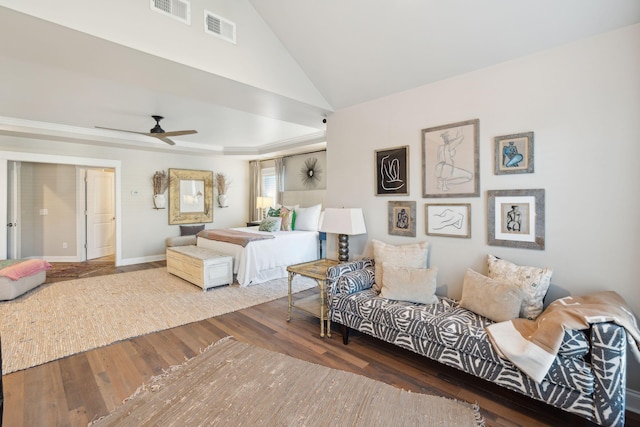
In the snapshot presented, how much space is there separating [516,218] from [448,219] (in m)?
0.53

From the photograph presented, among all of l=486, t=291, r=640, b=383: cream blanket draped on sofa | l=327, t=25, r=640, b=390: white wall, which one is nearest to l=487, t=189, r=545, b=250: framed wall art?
l=327, t=25, r=640, b=390: white wall

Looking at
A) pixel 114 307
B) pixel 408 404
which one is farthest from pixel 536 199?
pixel 114 307

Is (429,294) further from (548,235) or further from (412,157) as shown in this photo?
(412,157)

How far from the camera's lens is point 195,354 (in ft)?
8.39

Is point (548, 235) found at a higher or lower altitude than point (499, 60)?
lower

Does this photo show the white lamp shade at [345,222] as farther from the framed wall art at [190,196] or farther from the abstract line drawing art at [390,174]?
the framed wall art at [190,196]

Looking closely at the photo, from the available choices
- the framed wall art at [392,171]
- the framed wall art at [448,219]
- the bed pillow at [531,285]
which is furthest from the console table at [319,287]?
the bed pillow at [531,285]

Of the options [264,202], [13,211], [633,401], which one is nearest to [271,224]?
[264,202]

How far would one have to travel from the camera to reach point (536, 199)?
225 cm

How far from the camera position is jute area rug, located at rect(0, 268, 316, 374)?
2678 millimetres

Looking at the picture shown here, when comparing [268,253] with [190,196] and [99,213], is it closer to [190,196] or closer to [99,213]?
[190,196]

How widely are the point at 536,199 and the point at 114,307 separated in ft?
14.9

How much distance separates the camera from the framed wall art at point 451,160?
2555 mm

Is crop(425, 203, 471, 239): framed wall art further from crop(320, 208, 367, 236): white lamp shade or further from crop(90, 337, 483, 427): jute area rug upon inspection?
crop(90, 337, 483, 427): jute area rug
